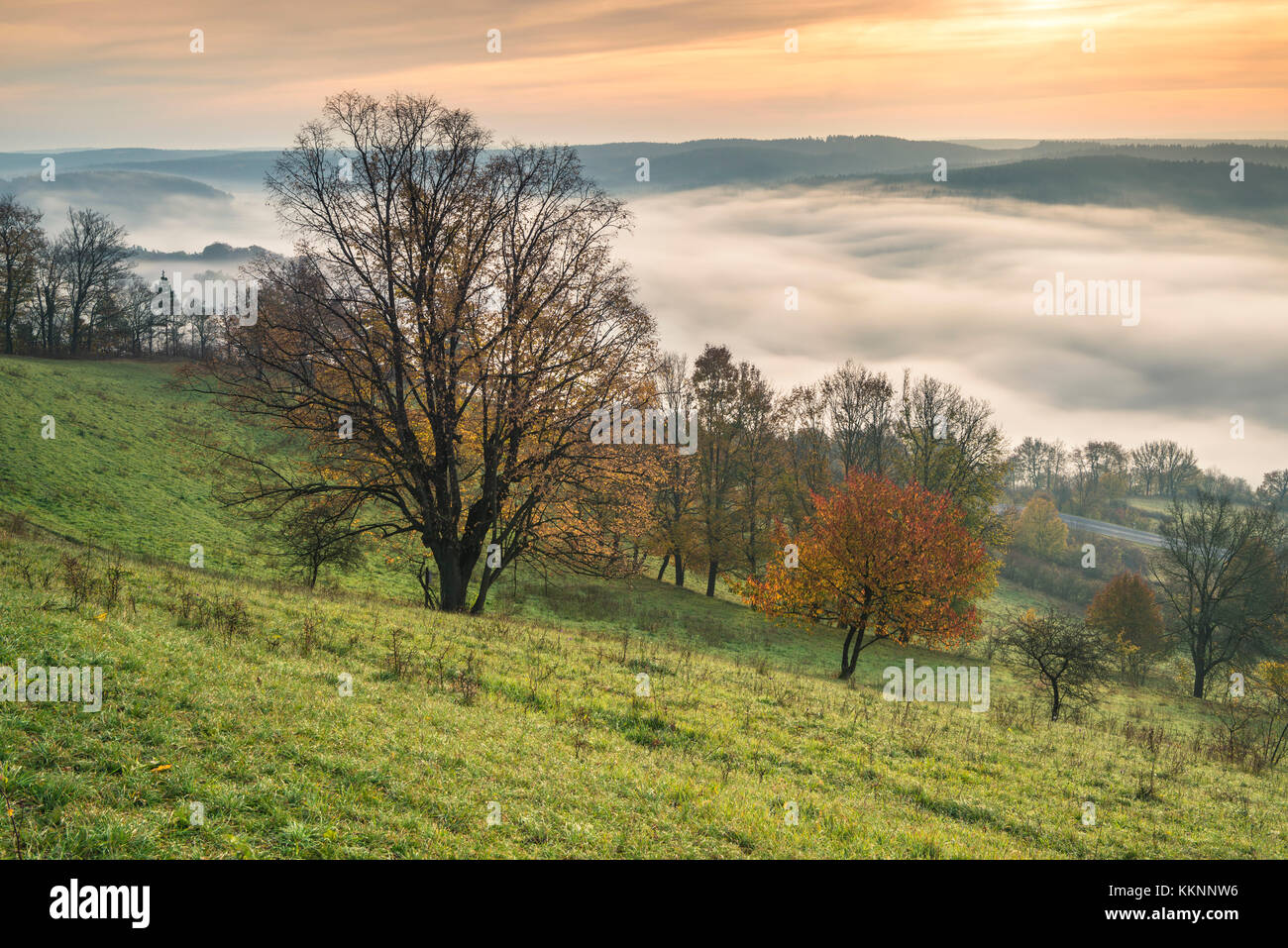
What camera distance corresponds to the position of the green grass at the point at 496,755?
677 cm

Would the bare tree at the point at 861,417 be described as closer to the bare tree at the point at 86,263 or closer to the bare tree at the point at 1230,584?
the bare tree at the point at 1230,584

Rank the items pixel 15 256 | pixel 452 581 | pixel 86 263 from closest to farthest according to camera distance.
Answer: pixel 452 581 < pixel 15 256 < pixel 86 263

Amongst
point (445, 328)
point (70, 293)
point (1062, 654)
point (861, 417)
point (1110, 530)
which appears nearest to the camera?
point (445, 328)

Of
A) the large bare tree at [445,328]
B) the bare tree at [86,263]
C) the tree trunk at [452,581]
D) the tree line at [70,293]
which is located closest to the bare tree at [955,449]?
the large bare tree at [445,328]

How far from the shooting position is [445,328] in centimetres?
2055

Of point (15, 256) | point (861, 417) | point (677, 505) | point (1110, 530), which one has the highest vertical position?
point (15, 256)

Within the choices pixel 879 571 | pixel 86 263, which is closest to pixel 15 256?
pixel 86 263

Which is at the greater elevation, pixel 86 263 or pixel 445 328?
pixel 86 263

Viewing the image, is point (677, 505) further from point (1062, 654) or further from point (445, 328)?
point (445, 328)

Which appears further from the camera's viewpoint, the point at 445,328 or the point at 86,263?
the point at 86,263

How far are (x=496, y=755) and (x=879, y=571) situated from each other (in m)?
22.1

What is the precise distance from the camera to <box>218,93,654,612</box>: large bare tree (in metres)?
21.3
